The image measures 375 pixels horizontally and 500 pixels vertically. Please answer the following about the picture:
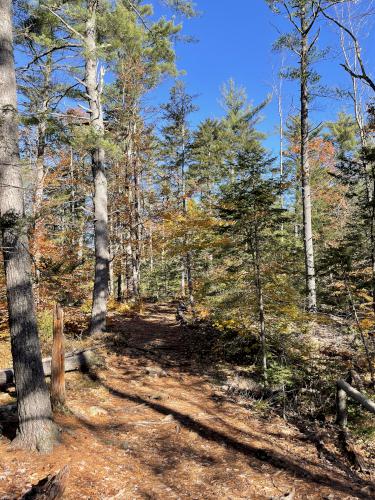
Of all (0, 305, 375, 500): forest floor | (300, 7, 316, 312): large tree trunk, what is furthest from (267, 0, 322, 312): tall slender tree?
(0, 305, 375, 500): forest floor

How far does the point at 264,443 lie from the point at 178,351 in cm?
510

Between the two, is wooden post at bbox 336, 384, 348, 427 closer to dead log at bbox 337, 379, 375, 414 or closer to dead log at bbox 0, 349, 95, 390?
dead log at bbox 337, 379, 375, 414

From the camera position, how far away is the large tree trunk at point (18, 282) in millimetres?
4766

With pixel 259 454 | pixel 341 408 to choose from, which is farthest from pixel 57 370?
pixel 341 408

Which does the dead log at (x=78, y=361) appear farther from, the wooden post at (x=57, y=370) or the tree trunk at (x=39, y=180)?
the tree trunk at (x=39, y=180)

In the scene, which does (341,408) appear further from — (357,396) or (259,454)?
(259,454)

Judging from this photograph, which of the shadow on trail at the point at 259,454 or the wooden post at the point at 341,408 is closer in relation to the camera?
the shadow on trail at the point at 259,454

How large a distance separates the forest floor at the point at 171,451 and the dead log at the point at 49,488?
0.13m

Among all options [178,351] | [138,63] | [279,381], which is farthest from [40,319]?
[138,63]

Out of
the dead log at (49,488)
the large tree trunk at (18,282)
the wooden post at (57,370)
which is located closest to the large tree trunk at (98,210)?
the wooden post at (57,370)

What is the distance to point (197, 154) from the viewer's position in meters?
23.9

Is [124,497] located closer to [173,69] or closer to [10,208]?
[10,208]

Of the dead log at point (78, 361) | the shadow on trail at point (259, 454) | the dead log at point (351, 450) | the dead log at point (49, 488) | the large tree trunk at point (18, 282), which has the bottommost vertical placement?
the dead log at point (351, 450)

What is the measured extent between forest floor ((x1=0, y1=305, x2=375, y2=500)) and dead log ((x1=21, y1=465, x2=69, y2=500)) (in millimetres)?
129
